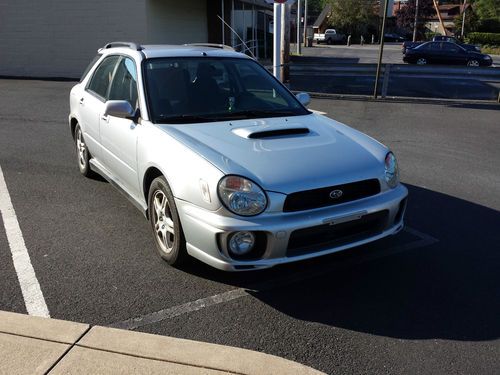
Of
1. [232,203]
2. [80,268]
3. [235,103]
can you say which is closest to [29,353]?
[80,268]

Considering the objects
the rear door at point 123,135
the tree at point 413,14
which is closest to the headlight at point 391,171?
the rear door at point 123,135

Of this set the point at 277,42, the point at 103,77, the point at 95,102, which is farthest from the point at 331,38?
the point at 95,102

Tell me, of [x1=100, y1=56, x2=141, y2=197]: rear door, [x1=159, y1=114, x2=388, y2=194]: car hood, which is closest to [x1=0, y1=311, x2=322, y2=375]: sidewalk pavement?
[x1=159, y1=114, x2=388, y2=194]: car hood

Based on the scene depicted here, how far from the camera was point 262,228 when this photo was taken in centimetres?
334

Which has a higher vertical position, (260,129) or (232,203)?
(260,129)

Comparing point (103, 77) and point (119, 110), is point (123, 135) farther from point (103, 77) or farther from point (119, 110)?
point (103, 77)

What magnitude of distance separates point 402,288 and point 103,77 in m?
3.83

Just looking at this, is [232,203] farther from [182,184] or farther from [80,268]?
[80,268]

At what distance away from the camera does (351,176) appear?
3.66 m

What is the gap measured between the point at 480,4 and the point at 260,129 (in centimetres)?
7263

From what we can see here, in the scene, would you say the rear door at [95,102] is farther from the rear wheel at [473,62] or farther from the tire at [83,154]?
the rear wheel at [473,62]

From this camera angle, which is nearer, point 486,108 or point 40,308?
point 40,308

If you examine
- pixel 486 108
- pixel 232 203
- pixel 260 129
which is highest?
pixel 260 129

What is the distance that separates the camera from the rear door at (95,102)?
5.40 meters
